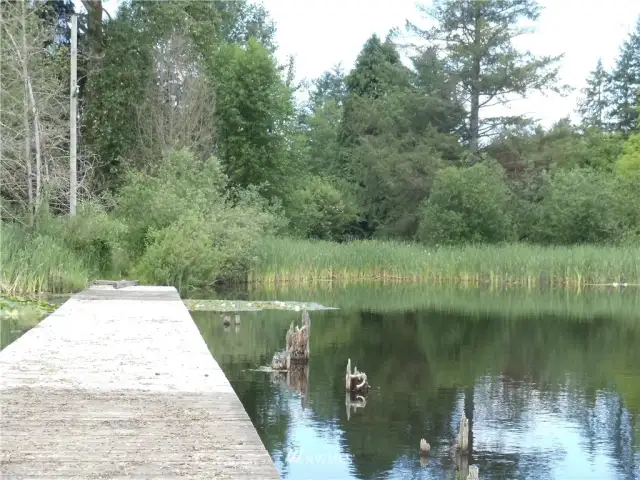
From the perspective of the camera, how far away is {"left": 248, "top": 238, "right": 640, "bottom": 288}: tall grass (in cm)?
3297

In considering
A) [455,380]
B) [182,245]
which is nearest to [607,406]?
[455,380]

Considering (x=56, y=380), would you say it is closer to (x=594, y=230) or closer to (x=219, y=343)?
(x=219, y=343)

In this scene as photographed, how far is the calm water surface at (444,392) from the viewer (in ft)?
28.7

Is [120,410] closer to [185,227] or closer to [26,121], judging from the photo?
[185,227]

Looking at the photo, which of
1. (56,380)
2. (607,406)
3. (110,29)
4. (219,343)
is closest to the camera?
(56,380)

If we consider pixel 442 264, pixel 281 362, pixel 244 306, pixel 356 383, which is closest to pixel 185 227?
pixel 244 306

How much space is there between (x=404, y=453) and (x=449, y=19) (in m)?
40.7

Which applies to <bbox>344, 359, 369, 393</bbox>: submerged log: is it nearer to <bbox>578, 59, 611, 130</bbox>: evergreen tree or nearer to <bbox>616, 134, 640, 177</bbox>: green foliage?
<bbox>616, 134, 640, 177</bbox>: green foliage

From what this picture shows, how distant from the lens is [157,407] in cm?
732

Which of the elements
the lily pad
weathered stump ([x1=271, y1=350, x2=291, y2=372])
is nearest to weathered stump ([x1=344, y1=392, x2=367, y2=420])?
weathered stump ([x1=271, y1=350, x2=291, y2=372])

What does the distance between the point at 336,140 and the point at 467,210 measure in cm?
1537

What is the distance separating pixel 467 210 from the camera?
40594 millimetres

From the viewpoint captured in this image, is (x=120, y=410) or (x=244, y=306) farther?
(x=244, y=306)

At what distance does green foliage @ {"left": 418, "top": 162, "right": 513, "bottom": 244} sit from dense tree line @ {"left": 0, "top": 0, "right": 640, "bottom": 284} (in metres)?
0.06
